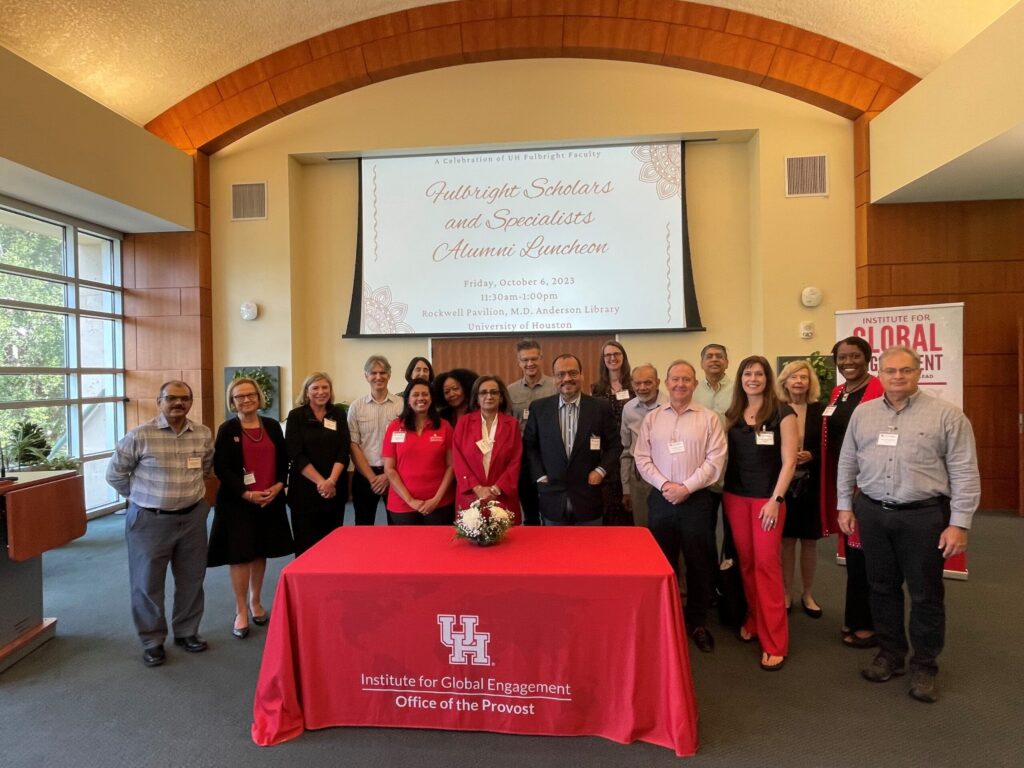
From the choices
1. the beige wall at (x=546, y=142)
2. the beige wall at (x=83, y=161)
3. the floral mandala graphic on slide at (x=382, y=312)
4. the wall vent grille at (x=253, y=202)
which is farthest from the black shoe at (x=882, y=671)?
the wall vent grille at (x=253, y=202)

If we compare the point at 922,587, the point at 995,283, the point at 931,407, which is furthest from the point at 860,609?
the point at 995,283

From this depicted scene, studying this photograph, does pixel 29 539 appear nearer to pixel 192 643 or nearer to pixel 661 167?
pixel 192 643

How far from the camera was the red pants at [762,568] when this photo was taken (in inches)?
106

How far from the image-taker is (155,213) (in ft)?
19.2

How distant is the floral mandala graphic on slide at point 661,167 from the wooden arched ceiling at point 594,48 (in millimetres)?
854

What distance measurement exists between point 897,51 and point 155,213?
304 inches

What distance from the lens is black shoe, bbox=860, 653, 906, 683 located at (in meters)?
2.57

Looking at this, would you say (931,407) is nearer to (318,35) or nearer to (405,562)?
(405,562)

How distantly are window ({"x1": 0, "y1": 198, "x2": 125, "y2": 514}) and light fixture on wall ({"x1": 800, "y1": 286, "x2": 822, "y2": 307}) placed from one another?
763cm

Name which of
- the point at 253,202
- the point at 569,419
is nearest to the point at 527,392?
the point at 569,419

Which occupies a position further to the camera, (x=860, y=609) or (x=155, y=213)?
(x=155, y=213)

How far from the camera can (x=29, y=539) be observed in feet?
9.12

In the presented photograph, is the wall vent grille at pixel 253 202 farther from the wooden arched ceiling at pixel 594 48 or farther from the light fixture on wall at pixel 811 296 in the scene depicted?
the light fixture on wall at pixel 811 296

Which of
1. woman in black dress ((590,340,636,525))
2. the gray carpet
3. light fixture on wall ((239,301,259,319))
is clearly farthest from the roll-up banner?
light fixture on wall ((239,301,259,319))
